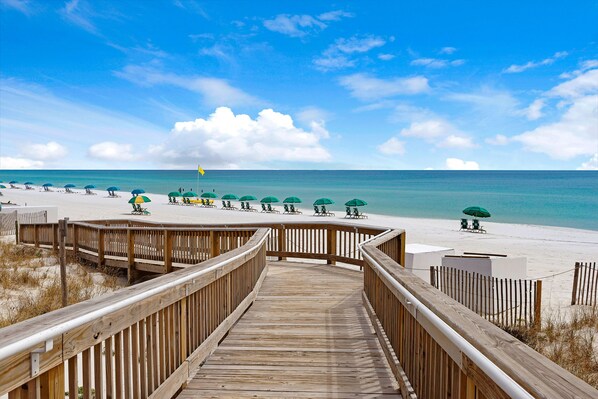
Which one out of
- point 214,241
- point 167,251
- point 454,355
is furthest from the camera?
point 167,251

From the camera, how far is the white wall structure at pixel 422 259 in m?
11.4

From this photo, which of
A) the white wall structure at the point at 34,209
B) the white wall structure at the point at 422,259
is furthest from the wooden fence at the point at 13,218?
the white wall structure at the point at 422,259

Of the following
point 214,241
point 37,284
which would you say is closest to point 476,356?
point 214,241

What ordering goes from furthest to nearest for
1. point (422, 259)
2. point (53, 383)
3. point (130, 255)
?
1. point (422, 259)
2. point (130, 255)
3. point (53, 383)

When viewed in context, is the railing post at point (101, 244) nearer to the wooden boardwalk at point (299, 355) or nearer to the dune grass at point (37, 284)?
the dune grass at point (37, 284)

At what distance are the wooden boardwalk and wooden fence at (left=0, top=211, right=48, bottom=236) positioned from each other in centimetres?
1947

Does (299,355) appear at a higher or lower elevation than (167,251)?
lower

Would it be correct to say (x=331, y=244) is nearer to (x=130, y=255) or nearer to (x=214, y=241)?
(x=214, y=241)

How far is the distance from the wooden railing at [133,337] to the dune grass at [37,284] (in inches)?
170

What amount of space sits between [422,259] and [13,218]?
810 inches

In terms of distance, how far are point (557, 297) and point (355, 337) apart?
30.6 feet

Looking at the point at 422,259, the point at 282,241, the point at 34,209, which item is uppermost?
the point at 34,209

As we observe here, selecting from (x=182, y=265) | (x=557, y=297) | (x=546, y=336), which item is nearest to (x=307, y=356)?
(x=546, y=336)

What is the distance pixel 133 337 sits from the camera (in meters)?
2.96
